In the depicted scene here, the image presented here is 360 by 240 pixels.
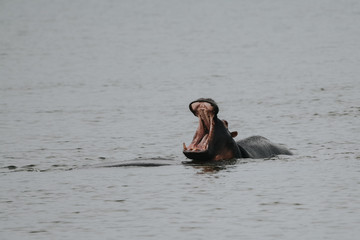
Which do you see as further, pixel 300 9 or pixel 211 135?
pixel 300 9

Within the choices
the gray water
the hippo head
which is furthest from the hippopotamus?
the gray water

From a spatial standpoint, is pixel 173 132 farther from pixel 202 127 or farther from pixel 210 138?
pixel 210 138

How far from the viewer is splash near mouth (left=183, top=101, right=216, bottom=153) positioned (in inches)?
486

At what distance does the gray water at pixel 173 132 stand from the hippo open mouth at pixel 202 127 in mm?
275

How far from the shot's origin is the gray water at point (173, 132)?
32.7ft

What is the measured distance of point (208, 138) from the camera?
1260 cm

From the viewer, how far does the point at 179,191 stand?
11406 millimetres

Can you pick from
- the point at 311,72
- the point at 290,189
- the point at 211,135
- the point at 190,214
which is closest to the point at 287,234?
the point at 190,214

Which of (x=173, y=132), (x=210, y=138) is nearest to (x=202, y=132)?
(x=210, y=138)

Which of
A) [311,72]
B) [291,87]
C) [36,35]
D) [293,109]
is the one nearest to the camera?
[293,109]

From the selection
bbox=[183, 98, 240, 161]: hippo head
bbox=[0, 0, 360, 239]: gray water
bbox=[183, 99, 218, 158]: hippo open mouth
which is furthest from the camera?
bbox=[183, 98, 240, 161]: hippo head

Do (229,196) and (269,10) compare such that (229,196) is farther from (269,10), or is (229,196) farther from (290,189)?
(269,10)

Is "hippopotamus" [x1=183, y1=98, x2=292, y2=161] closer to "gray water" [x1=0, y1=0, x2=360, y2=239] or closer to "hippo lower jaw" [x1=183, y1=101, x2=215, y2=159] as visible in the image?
"hippo lower jaw" [x1=183, y1=101, x2=215, y2=159]

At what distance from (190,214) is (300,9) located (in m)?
51.1
